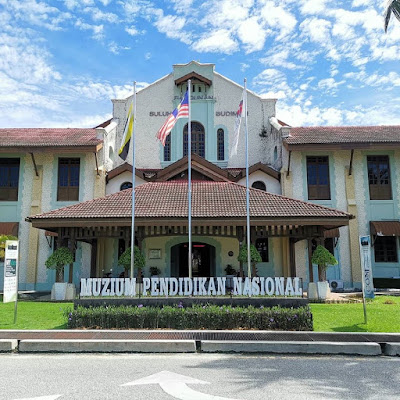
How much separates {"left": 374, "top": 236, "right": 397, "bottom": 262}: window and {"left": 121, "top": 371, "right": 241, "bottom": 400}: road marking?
18.2 meters

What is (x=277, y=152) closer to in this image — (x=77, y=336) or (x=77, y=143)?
(x=77, y=143)

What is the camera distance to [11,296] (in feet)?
34.8

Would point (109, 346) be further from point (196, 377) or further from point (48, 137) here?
point (48, 137)

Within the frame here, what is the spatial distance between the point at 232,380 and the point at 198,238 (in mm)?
14894

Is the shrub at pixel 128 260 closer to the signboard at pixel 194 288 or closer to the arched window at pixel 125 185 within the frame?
the signboard at pixel 194 288

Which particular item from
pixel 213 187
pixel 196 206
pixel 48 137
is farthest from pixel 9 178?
pixel 196 206

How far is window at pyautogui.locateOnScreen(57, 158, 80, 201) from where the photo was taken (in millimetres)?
22297

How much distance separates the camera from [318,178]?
22.3 m

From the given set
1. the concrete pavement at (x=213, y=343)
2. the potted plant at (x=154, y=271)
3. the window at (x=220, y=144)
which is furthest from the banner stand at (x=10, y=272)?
the window at (x=220, y=144)

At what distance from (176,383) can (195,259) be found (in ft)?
52.0

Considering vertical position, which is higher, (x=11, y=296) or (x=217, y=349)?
(x=11, y=296)

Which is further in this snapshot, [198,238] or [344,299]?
[198,238]

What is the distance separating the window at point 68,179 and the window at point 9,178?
8.22 feet

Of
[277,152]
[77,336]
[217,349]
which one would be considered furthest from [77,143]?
[217,349]
